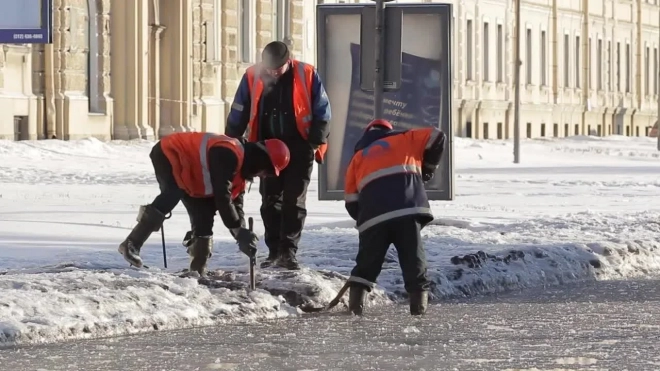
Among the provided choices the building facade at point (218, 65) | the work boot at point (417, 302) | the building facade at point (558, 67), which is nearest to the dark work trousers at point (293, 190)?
the work boot at point (417, 302)

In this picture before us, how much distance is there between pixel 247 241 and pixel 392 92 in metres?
6.18

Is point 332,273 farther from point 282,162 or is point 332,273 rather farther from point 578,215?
point 578,215

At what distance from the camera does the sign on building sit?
51.1 feet

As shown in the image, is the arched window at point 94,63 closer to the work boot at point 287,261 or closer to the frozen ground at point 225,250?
the frozen ground at point 225,250

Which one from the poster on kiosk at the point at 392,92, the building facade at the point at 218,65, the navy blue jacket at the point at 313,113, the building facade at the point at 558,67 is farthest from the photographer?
the building facade at the point at 558,67

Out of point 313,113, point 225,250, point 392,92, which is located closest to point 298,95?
point 313,113

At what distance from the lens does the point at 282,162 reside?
12.6 metres

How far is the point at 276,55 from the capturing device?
13.3 m

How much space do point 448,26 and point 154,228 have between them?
593 cm

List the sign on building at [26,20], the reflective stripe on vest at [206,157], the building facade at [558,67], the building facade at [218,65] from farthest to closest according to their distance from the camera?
the building facade at [558,67] < the building facade at [218,65] < the sign on building at [26,20] < the reflective stripe on vest at [206,157]

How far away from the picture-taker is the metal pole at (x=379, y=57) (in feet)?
50.6

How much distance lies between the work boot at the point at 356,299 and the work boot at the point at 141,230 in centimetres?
148

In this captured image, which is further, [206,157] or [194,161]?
[194,161]

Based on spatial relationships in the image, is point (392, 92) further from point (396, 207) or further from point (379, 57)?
point (396, 207)
